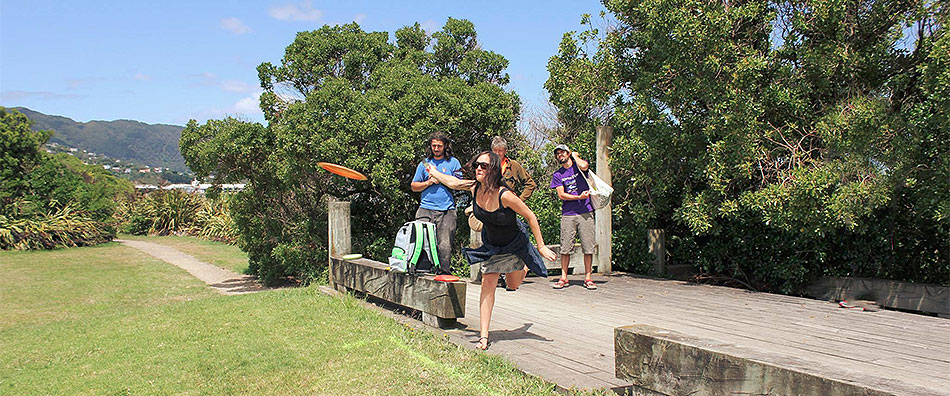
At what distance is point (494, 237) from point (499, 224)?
0.14m

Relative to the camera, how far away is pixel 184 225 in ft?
102

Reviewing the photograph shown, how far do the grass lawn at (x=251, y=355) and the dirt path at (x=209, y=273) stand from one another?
18.1ft

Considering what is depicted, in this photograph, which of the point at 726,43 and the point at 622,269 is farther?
the point at 622,269

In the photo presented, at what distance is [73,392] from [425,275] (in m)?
3.09

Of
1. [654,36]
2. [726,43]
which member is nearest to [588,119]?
[654,36]

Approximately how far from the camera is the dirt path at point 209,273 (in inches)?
569

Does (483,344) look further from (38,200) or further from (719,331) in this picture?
(38,200)

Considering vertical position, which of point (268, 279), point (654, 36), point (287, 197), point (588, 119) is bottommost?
point (268, 279)

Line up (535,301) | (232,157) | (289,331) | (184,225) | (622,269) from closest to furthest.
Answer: (289,331) → (535,301) → (622,269) → (232,157) → (184,225)

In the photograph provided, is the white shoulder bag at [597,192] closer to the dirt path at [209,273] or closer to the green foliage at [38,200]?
the dirt path at [209,273]

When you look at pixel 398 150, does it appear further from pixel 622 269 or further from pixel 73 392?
pixel 73 392

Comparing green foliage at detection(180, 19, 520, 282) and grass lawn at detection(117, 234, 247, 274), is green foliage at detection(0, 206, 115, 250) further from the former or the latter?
green foliage at detection(180, 19, 520, 282)

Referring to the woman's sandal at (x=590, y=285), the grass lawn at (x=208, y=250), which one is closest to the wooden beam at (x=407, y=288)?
the woman's sandal at (x=590, y=285)

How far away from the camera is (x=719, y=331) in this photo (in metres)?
5.69
